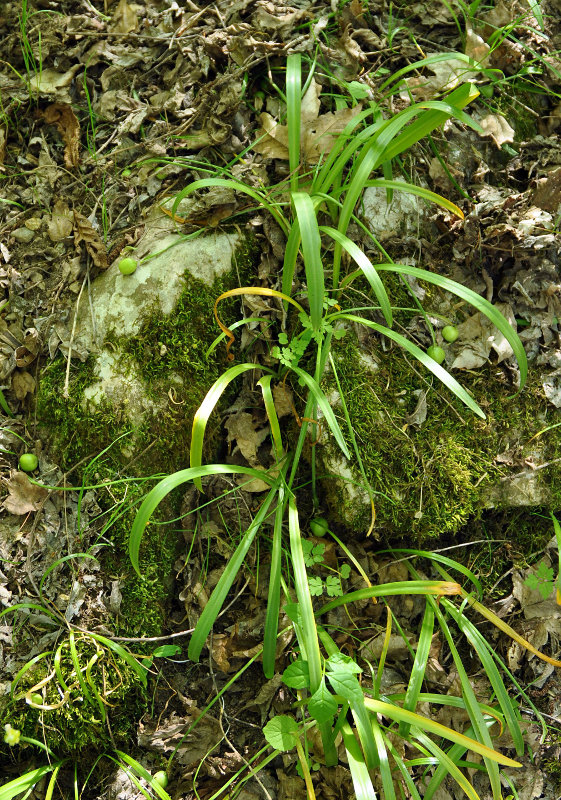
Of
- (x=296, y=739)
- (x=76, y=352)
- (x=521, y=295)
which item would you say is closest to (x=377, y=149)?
(x=521, y=295)

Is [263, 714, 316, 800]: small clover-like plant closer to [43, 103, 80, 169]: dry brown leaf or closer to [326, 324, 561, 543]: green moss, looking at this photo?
[326, 324, 561, 543]: green moss

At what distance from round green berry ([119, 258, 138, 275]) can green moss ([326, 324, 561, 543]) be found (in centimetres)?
82

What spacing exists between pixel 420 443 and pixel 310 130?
1274 mm

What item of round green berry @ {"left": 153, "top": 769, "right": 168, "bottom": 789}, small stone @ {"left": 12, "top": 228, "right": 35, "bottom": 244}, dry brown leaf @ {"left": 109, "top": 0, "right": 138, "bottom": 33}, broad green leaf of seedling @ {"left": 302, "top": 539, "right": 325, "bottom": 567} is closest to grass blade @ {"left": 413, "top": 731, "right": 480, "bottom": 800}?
broad green leaf of seedling @ {"left": 302, "top": 539, "right": 325, "bottom": 567}

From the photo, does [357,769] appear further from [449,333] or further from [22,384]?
[22,384]

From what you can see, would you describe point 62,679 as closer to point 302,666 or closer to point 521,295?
point 302,666

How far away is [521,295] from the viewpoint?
7.29 ft

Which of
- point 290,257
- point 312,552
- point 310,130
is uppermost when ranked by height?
point 310,130

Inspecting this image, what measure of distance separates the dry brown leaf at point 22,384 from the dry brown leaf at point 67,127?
35.4 inches

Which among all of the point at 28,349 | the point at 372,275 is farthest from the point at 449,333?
the point at 28,349

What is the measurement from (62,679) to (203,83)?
2.29m

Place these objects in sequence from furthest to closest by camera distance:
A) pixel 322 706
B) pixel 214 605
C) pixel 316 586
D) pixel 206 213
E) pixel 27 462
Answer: pixel 206 213 → pixel 27 462 → pixel 316 586 → pixel 214 605 → pixel 322 706

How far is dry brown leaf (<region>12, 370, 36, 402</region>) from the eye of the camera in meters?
2.19

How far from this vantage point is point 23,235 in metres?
2.35
